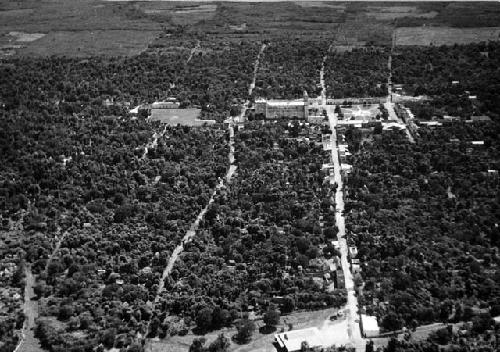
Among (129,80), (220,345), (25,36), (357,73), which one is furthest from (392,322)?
(25,36)

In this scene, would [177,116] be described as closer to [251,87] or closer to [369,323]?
[251,87]

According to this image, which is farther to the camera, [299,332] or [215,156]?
[215,156]

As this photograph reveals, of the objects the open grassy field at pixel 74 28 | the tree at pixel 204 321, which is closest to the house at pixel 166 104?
the open grassy field at pixel 74 28

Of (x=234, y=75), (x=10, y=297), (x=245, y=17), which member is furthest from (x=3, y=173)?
(x=245, y=17)

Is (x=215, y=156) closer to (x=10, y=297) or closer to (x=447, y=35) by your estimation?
(x=10, y=297)

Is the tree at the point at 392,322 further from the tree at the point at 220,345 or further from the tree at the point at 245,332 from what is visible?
the tree at the point at 220,345

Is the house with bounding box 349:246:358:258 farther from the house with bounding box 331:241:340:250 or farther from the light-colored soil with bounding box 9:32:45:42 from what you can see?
the light-colored soil with bounding box 9:32:45:42

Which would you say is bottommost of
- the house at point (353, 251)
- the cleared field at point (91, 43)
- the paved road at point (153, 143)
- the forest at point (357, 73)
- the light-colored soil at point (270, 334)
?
the light-colored soil at point (270, 334)

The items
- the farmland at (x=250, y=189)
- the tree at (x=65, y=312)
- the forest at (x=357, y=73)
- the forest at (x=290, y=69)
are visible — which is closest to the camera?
the farmland at (x=250, y=189)
